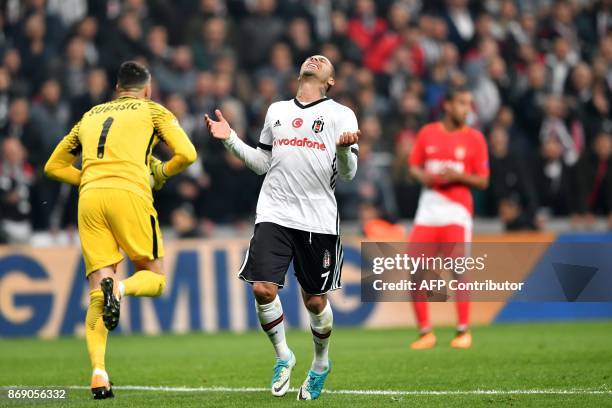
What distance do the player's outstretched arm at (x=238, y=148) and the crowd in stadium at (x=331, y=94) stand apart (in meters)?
8.74

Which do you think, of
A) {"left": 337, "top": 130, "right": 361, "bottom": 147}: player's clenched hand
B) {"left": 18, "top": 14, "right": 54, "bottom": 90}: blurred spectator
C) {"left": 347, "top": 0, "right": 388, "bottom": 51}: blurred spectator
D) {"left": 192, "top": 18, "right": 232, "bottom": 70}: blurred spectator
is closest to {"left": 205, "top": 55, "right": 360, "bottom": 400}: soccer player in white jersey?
{"left": 337, "top": 130, "right": 361, "bottom": 147}: player's clenched hand

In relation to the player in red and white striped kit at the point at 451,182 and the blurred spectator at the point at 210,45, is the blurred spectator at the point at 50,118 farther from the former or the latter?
the player in red and white striped kit at the point at 451,182

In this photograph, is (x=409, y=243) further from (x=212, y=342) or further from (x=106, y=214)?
(x=106, y=214)

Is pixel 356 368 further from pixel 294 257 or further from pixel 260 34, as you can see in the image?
pixel 260 34

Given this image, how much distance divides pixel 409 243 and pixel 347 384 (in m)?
3.91

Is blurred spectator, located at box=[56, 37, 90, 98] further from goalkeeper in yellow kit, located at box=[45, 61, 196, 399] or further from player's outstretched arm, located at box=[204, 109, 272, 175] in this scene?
player's outstretched arm, located at box=[204, 109, 272, 175]

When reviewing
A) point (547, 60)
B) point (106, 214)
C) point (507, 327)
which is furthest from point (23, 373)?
point (547, 60)

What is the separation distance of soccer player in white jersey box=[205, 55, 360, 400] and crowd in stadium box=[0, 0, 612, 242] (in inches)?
349

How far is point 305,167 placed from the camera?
8.94 metres

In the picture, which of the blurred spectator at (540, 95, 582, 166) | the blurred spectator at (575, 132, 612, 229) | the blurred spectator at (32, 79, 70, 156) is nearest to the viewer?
the blurred spectator at (32, 79, 70, 156)

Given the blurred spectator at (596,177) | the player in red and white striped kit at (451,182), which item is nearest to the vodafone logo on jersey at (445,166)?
the player in red and white striped kit at (451,182)

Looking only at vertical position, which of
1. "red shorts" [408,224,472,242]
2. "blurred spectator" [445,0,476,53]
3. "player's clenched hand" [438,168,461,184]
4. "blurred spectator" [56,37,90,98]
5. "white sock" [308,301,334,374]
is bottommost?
"white sock" [308,301,334,374]

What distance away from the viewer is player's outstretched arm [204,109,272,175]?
29.4ft

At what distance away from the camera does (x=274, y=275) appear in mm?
8758
